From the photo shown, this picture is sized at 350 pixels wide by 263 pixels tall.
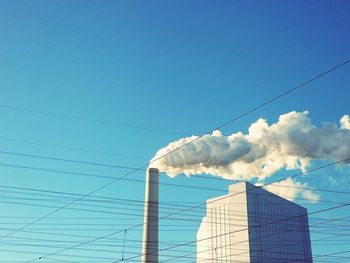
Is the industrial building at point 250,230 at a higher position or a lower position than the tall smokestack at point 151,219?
higher

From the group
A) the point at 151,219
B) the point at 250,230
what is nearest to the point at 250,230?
the point at 250,230

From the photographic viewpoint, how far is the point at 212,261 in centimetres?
19250

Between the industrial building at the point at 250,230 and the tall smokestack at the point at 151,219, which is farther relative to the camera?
the industrial building at the point at 250,230

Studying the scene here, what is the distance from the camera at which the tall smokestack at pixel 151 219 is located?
196 ft

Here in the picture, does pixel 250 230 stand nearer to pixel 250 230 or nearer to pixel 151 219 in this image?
pixel 250 230

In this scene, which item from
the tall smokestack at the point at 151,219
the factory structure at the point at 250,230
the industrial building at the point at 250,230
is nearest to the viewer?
the tall smokestack at the point at 151,219

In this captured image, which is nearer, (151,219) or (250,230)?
(151,219)

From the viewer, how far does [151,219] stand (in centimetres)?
6294

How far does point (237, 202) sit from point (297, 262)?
1446 inches

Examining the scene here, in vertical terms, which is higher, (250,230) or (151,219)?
(250,230)

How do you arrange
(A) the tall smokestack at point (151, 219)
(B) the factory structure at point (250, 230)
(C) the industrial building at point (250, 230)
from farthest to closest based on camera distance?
(C) the industrial building at point (250, 230)
(B) the factory structure at point (250, 230)
(A) the tall smokestack at point (151, 219)

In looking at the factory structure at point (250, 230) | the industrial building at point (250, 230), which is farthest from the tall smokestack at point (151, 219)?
the industrial building at point (250, 230)

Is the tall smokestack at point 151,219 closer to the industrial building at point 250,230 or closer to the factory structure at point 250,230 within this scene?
the factory structure at point 250,230

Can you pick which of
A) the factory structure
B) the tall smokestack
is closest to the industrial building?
the factory structure
